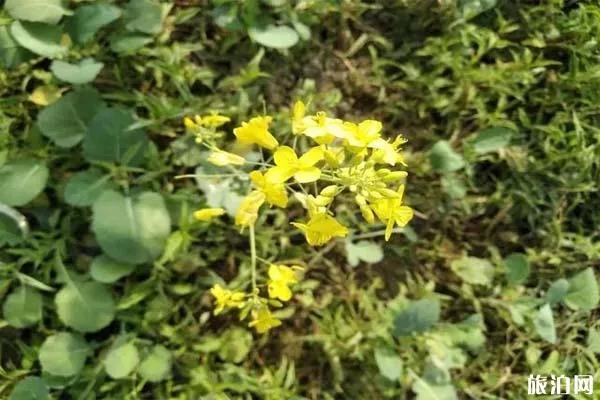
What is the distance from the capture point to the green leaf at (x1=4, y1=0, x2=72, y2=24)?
2.15m

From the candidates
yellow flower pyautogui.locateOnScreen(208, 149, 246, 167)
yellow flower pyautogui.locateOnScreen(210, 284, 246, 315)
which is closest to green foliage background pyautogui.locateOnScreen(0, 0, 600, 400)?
yellow flower pyautogui.locateOnScreen(210, 284, 246, 315)

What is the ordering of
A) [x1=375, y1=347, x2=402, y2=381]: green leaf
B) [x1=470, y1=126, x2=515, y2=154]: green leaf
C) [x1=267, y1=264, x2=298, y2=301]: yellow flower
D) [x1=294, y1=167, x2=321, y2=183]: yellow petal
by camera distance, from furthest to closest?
[x1=470, y1=126, x2=515, y2=154]: green leaf < [x1=375, y1=347, x2=402, y2=381]: green leaf < [x1=267, y1=264, x2=298, y2=301]: yellow flower < [x1=294, y1=167, x2=321, y2=183]: yellow petal

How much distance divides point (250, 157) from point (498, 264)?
763 millimetres

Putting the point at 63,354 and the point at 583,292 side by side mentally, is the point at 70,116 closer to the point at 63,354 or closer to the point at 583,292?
the point at 63,354

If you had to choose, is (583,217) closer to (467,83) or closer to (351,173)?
(467,83)

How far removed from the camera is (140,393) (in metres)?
2.24

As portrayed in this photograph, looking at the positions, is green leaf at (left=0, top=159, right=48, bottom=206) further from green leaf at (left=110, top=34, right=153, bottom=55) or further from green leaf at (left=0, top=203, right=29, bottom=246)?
green leaf at (left=110, top=34, right=153, bottom=55)

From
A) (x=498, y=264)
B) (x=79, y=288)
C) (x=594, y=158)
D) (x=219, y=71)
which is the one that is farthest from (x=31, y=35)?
(x=594, y=158)

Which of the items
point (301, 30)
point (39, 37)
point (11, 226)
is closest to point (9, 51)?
point (39, 37)

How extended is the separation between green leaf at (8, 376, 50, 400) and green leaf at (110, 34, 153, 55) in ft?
2.85

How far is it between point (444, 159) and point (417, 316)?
1.44ft

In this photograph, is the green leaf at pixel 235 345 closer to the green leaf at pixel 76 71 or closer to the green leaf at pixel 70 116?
the green leaf at pixel 70 116

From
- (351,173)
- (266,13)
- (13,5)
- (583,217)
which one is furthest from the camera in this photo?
(583,217)

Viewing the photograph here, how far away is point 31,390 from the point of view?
214 centimetres
